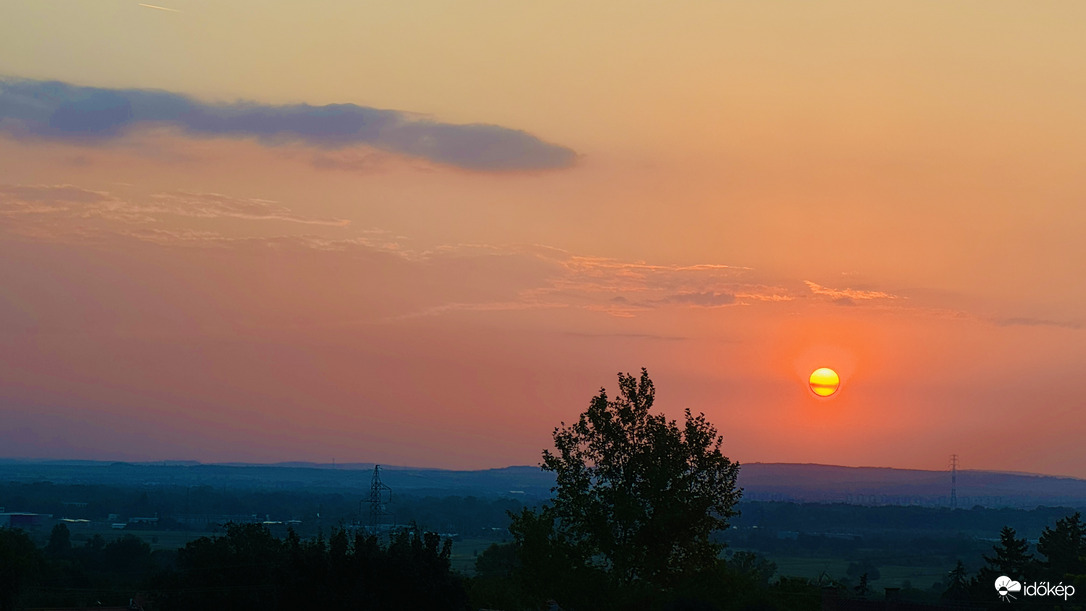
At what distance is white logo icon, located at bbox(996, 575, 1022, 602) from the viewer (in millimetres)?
78425

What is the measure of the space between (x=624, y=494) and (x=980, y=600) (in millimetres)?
43493

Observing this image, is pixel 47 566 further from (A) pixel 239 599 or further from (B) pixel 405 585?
(B) pixel 405 585

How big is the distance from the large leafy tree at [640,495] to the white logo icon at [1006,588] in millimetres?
35643

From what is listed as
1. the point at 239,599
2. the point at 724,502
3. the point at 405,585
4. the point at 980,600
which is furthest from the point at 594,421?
the point at 980,600

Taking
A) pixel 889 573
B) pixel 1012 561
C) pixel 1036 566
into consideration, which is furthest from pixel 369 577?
pixel 889 573

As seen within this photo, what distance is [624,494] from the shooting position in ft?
165

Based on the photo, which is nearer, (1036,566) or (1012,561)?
(1036,566)

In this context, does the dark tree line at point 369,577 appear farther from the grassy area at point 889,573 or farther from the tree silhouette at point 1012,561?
the grassy area at point 889,573

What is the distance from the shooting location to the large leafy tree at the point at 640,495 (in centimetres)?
4962

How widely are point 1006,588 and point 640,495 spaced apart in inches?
1627

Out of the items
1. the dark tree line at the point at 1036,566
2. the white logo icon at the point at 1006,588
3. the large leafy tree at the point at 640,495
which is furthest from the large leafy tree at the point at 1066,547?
the large leafy tree at the point at 640,495

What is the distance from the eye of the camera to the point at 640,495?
5044 cm

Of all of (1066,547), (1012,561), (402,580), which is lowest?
(1012,561)

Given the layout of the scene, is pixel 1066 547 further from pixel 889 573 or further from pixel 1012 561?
pixel 889 573
